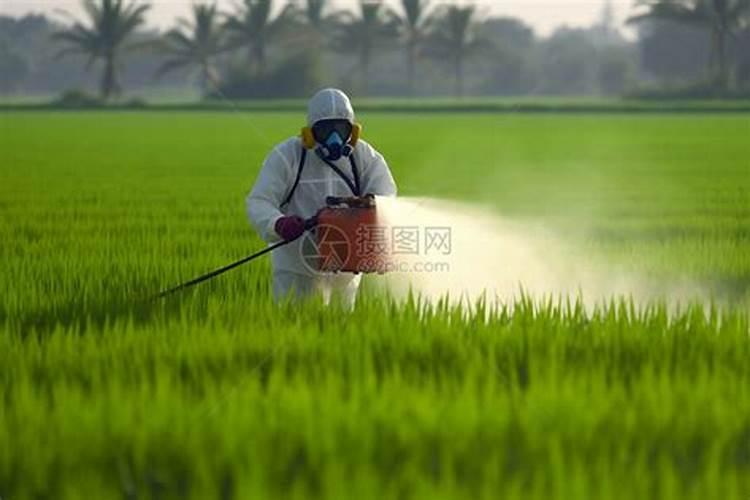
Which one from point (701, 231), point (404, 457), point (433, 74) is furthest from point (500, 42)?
point (404, 457)

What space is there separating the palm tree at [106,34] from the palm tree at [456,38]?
4.49 metres

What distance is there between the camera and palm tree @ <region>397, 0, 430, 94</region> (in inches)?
728

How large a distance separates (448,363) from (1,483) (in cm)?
132

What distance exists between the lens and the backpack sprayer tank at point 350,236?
4426 millimetres

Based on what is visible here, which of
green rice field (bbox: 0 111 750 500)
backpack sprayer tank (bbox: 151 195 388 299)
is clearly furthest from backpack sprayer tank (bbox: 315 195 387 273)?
green rice field (bbox: 0 111 750 500)

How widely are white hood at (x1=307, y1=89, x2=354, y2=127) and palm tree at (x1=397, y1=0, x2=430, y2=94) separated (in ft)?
39.9

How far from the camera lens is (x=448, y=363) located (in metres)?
3.56

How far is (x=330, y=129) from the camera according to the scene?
4.75m

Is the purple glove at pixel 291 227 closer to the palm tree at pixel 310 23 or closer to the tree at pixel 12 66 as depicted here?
the palm tree at pixel 310 23

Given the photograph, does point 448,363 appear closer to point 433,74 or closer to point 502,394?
point 502,394

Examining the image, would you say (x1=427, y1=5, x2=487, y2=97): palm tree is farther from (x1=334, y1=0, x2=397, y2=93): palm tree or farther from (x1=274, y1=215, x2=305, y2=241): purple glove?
(x1=274, y1=215, x2=305, y2=241): purple glove

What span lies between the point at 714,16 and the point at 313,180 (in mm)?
21253

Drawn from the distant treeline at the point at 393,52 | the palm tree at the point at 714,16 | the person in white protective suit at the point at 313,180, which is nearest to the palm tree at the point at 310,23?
the distant treeline at the point at 393,52

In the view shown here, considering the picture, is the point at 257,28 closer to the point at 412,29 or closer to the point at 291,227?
the point at 412,29
